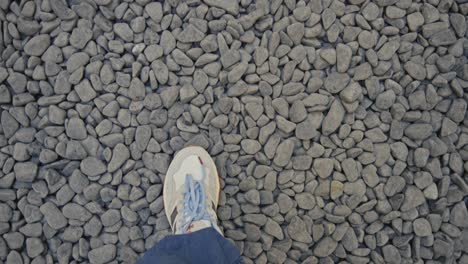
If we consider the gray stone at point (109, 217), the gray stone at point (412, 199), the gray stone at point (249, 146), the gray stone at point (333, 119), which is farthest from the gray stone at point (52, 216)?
the gray stone at point (412, 199)

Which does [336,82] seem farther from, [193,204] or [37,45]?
[37,45]

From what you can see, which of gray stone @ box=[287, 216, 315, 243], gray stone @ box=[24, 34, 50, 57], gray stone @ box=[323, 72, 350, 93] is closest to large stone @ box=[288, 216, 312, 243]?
gray stone @ box=[287, 216, 315, 243]

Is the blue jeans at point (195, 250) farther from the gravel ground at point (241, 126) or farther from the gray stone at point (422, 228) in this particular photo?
the gray stone at point (422, 228)

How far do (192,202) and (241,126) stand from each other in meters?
0.24

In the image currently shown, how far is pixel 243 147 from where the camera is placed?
1.25 meters

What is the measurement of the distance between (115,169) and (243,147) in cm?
35

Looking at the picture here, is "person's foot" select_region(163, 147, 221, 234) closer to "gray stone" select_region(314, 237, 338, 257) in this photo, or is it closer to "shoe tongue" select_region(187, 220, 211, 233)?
"shoe tongue" select_region(187, 220, 211, 233)

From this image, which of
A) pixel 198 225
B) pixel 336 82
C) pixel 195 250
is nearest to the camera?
pixel 195 250

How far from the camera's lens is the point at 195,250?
3.39 feet

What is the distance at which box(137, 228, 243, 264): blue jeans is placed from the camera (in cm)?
100

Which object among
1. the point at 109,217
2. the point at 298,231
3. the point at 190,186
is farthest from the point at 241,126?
the point at 109,217

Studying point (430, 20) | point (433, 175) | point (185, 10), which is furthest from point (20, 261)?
point (430, 20)

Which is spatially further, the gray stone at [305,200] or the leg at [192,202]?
the gray stone at [305,200]

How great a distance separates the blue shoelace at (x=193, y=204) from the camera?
1176 mm
